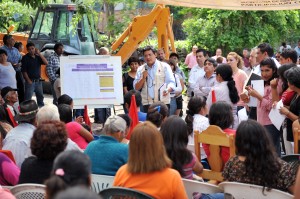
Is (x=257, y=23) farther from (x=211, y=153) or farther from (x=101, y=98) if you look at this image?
(x=211, y=153)

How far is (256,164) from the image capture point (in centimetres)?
505

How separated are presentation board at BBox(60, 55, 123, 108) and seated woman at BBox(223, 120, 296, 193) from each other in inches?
204

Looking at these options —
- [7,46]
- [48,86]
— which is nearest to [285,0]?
[7,46]

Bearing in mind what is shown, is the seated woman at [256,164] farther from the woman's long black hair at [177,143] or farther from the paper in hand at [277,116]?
the paper in hand at [277,116]

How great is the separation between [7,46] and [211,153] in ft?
32.9

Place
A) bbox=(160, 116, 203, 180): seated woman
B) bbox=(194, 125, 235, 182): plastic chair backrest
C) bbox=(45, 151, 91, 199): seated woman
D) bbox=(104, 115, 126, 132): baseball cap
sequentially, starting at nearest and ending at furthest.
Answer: bbox=(45, 151, 91, 199): seated woman
bbox=(160, 116, 203, 180): seated woman
bbox=(104, 115, 126, 132): baseball cap
bbox=(194, 125, 235, 182): plastic chair backrest

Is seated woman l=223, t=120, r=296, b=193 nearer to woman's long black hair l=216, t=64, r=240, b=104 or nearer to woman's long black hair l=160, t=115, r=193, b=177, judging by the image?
woman's long black hair l=160, t=115, r=193, b=177

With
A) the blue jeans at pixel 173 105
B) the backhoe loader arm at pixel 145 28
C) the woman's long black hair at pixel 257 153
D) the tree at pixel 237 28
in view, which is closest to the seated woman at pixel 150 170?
the woman's long black hair at pixel 257 153

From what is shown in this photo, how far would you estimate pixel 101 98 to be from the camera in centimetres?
1020

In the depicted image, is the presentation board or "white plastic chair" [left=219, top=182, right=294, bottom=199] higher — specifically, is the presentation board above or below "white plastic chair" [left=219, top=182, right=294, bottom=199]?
above

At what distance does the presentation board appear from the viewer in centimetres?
1020

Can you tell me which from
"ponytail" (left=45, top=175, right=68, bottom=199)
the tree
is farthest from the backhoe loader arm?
"ponytail" (left=45, top=175, right=68, bottom=199)

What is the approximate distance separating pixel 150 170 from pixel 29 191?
933 millimetres

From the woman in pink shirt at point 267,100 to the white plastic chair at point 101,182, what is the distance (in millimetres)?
3392
